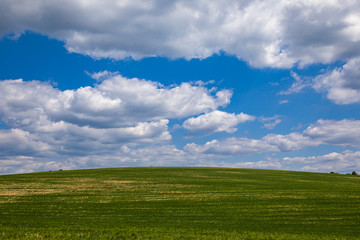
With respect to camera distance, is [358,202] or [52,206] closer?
[52,206]

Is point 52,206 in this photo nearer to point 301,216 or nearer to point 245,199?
point 245,199

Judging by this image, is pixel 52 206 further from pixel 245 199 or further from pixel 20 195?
pixel 245 199

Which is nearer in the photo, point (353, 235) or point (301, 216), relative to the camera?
point (353, 235)

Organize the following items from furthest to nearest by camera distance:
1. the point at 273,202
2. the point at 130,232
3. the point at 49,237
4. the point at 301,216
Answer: the point at 273,202 → the point at 301,216 → the point at 130,232 → the point at 49,237

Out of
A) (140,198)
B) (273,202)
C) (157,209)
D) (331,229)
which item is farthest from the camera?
(140,198)

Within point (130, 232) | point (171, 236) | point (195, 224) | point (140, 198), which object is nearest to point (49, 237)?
point (130, 232)

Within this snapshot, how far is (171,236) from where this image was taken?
1812 cm

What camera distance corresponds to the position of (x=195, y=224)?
72.5 ft

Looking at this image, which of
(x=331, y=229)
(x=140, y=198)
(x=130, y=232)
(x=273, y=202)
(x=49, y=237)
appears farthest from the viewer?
(x=140, y=198)

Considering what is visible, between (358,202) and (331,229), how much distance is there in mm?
14595

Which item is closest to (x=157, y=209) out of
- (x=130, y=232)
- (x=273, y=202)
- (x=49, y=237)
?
(x=130, y=232)

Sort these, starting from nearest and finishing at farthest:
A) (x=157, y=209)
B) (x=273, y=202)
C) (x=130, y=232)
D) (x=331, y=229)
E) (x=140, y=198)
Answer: (x=130, y=232)
(x=331, y=229)
(x=157, y=209)
(x=273, y=202)
(x=140, y=198)

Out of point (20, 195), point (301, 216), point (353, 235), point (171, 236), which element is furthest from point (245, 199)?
point (20, 195)

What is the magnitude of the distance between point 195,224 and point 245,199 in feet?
44.1
